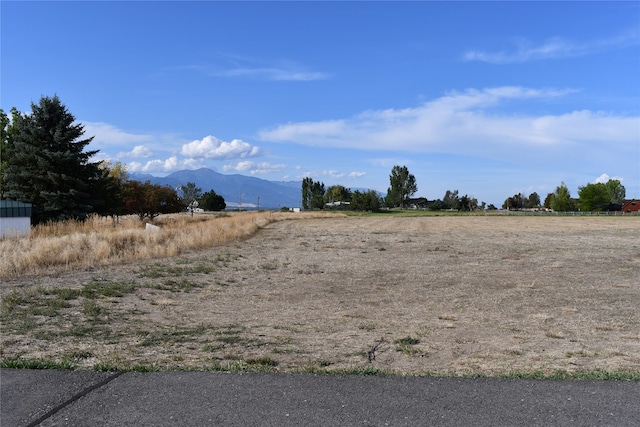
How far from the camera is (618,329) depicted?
334 inches

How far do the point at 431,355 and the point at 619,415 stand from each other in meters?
2.67

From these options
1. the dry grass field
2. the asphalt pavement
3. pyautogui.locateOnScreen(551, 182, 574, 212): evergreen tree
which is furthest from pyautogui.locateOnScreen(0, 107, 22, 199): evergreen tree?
pyautogui.locateOnScreen(551, 182, 574, 212): evergreen tree

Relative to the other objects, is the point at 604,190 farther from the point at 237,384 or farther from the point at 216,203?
the point at 237,384

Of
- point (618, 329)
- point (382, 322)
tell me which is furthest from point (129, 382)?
point (618, 329)

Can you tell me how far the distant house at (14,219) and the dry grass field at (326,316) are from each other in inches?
324

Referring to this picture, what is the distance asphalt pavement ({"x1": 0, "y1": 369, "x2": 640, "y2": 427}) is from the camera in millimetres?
4109

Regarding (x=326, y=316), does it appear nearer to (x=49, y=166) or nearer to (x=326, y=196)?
(x=49, y=166)

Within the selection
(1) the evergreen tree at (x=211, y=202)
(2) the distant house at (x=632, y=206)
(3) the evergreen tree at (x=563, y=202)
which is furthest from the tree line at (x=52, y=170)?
(2) the distant house at (x=632, y=206)

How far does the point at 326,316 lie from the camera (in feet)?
31.6

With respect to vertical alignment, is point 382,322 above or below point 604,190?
below

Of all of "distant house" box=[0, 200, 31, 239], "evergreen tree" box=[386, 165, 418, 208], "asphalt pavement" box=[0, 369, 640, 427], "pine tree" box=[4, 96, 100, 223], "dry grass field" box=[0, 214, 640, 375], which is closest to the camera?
"asphalt pavement" box=[0, 369, 640, 427]

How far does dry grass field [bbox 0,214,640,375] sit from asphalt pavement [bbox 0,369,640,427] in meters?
0.60

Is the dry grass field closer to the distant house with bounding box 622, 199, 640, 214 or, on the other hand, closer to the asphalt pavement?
the asphalt pavement

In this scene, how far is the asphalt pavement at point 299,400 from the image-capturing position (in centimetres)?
411
